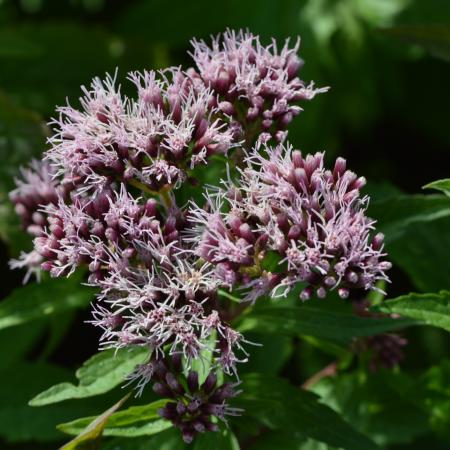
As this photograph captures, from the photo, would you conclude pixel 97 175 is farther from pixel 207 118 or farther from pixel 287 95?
pixel 287 95

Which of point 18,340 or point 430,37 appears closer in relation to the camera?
point 430,37

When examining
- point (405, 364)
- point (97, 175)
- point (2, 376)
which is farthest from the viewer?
point (405, 364)

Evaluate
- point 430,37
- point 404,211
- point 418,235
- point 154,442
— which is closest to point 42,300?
point 154,442

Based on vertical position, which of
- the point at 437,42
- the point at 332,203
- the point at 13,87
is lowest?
the point at 332,203

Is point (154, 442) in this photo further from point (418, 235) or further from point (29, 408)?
point (418, 235)

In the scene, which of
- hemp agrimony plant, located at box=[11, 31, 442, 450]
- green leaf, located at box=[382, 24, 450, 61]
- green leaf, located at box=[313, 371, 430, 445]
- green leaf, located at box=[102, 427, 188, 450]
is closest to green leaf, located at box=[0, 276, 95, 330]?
hemp agrimony plant, located at box=[11, 31, 442, 450]

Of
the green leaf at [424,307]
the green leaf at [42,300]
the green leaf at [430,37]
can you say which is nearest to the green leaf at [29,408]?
the green leaf at [42,300]

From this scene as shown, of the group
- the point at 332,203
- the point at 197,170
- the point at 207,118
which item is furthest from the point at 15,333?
the point at 332,203
